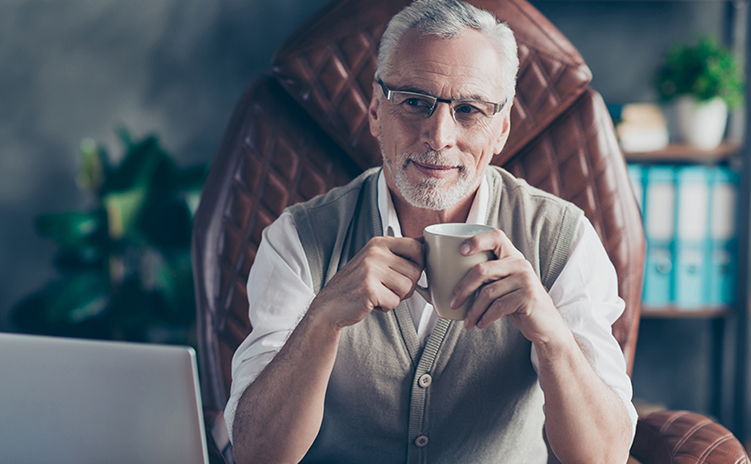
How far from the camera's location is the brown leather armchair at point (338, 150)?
1.07m

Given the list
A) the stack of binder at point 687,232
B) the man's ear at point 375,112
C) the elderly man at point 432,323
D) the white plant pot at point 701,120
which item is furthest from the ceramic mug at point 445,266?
the white plant pot at point 701,120

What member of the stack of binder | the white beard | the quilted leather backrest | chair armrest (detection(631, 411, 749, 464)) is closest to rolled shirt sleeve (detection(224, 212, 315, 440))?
the quilted leather backrest

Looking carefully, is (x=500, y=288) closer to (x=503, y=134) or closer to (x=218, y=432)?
(x=503, y=134)

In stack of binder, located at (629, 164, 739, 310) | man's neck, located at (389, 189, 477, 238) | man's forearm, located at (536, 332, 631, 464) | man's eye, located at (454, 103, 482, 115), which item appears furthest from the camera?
stack of binder, located at (629, 164, 739, 310)

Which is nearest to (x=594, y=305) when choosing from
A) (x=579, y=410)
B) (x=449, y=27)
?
(x=579, y=410)

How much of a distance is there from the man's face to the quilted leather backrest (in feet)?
0.50

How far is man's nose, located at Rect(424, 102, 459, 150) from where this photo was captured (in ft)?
2.92

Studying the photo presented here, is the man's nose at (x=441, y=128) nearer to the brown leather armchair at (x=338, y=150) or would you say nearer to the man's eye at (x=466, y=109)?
the man's eye at (x=466, y=109)

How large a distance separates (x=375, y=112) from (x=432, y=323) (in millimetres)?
374

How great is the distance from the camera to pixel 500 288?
70 cm

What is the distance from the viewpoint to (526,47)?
1072 mm

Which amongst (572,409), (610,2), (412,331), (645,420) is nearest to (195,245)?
(412,331)

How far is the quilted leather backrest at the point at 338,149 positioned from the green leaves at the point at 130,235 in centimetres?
82

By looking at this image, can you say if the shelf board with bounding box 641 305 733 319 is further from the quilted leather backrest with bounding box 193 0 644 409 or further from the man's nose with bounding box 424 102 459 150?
the man's nose with bounding box 424 102 459 150
